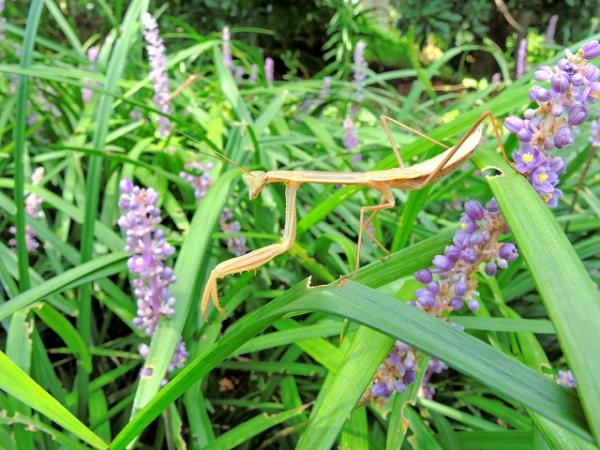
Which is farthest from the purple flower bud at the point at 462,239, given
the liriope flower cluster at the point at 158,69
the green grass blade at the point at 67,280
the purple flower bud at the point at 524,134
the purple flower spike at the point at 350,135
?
the liriope flower cluster at the point at 158,69

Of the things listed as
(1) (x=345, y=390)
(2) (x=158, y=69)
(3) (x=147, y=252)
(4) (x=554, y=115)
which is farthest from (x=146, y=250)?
(2) (x=158, y=69)

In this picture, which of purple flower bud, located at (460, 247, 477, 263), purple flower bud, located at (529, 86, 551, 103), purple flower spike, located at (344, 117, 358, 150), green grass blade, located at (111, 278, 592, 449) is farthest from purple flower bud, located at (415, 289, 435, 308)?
purple flower spike, located at (344, 117, 358, 150)

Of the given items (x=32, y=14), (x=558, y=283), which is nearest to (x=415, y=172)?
(x=558, y=283)

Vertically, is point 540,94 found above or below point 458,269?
above

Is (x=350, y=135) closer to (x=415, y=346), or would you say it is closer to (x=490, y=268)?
(x=490, y=268)

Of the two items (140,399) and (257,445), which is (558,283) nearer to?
(140,399)

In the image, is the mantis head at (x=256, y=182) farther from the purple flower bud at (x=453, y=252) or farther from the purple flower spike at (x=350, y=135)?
the purple flower spike at (x=350, y=135)
